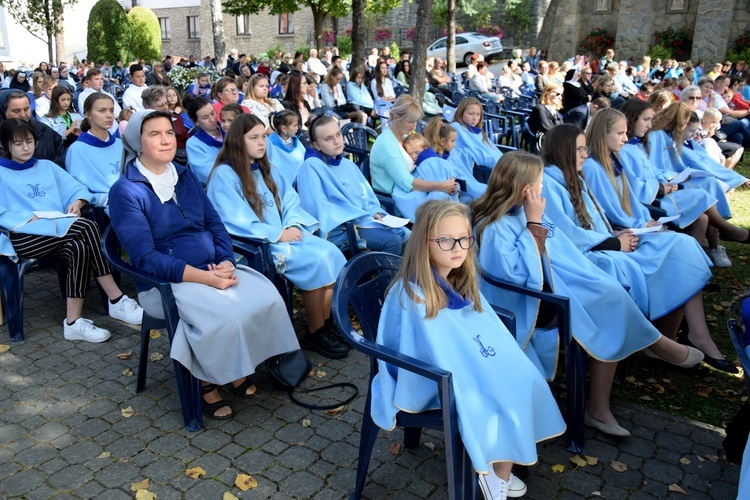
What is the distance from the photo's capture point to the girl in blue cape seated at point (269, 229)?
4.25 m

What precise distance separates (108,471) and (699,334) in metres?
3.39

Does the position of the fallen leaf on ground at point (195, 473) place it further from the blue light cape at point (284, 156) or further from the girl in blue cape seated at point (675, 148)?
the girl in blue cape seated at point (675, 148)

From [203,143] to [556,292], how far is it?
10.8ft

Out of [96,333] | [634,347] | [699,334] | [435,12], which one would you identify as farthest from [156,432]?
[435,12]

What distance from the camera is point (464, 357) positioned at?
2635 millimetres

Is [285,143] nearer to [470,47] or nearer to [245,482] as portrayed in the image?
[245,482]

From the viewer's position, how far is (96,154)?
Answer: 17.3 feet

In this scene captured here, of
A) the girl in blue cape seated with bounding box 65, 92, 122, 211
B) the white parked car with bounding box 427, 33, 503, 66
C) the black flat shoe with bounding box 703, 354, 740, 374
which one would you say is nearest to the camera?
the black flat shoe with bounding box 703, 354, 740, 374

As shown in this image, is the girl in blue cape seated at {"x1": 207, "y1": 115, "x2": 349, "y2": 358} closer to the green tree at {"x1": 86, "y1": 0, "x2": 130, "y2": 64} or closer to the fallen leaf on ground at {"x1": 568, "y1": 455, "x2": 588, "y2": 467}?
the fallen leaf on ground at {"x1": 568, "y1": 455, "x2": 588, "y2": 467}

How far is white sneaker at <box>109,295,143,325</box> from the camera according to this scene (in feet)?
15.4

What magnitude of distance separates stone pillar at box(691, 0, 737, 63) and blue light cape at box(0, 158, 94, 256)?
76.8 ft

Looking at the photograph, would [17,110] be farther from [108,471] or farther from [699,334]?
[699,334]

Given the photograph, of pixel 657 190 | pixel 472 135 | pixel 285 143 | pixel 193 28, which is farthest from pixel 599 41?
pixel 193 28

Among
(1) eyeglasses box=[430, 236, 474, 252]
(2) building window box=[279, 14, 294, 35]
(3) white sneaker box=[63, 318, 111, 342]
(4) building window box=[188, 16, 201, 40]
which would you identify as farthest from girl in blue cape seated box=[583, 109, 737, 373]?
(4) building window box=[188, 16, 201, 40]
